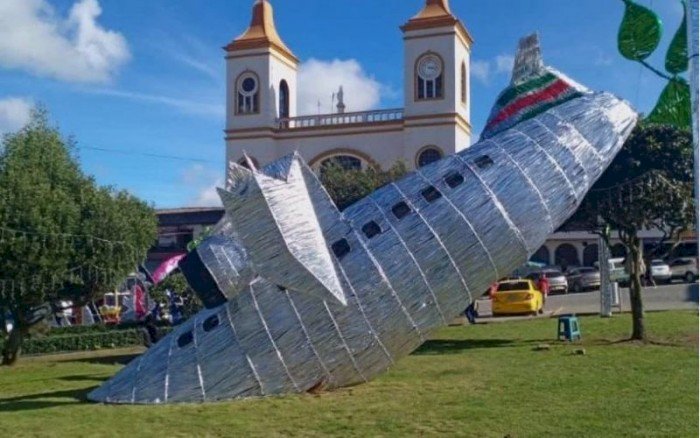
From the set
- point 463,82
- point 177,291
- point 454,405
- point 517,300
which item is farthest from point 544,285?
point 454,405

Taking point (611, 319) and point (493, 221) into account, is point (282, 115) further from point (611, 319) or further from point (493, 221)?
point (493, 221)

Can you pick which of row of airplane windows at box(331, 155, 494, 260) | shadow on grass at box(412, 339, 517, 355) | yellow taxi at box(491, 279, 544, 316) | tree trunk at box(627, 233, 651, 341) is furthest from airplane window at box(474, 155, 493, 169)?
yellow taxi at box(491, 279, 544, 316)

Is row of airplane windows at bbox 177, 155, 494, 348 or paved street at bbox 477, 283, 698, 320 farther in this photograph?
paved street at bbox 477, 283, 698, 320

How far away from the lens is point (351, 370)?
43.1 ft

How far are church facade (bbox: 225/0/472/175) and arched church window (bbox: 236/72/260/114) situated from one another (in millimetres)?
71

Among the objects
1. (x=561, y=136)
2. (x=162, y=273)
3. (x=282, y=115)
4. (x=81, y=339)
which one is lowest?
(x=81, y=339)

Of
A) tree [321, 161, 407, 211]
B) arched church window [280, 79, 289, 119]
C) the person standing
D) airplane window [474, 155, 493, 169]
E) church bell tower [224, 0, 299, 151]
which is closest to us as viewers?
airplane window [474, 155, 493, 169]

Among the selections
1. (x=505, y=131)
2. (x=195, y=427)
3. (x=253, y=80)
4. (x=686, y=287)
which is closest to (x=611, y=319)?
(x=505, y=131)

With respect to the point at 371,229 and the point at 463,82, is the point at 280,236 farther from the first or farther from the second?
the point at 463,82

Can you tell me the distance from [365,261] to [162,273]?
18111 millimetres

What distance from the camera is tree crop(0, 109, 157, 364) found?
20.4 m

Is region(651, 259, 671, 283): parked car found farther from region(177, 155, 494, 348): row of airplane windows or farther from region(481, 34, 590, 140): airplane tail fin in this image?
region(177, 155, 494, 348): row of airplane windows

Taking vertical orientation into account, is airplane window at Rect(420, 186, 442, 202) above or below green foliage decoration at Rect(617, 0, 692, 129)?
below

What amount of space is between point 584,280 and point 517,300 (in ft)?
42.3
